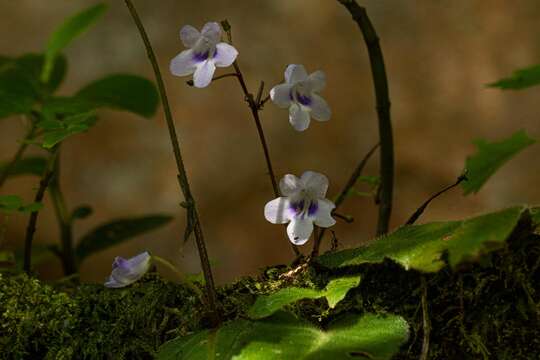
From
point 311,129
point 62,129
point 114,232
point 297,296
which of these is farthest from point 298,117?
point 311,129

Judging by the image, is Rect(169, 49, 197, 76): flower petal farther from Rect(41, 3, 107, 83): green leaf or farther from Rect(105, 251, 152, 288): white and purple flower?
Rect(41, 3, 107, 83): green leaf

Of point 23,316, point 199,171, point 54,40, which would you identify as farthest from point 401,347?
point 199,171

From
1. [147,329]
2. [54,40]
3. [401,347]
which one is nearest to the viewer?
[401,347]

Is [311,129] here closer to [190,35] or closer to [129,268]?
[190,35]

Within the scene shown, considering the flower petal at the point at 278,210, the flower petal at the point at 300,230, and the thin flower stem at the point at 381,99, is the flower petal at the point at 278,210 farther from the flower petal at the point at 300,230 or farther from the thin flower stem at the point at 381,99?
the thin flower stem at the point at 381,99

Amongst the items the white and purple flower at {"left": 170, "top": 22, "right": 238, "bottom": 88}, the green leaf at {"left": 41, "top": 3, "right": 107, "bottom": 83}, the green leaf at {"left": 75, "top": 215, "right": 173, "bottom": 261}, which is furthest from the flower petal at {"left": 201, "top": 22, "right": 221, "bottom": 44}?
the green leaf at {"left": 75, "top": 215, "right": 173, "bottom": 261}

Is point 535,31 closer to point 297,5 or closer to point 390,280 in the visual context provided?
point 297,5

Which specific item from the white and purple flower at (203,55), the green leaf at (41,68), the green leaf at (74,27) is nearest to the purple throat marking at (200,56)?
the white and purple flower at (203,55)
